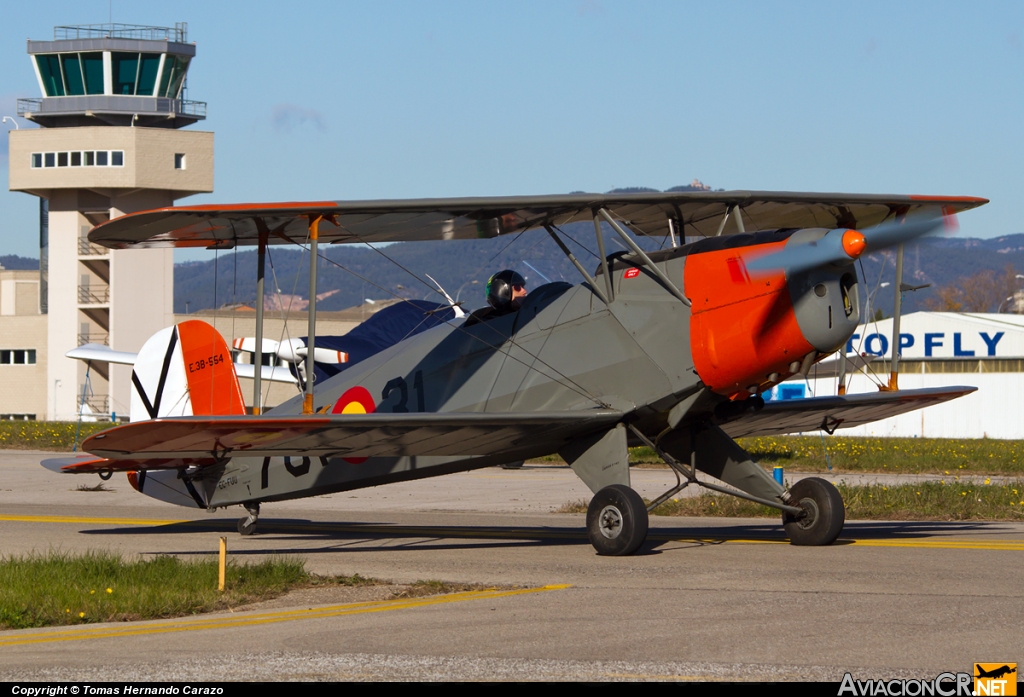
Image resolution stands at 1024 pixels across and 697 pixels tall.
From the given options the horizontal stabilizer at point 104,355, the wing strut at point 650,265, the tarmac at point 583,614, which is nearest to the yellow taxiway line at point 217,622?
the tarmac at point 583,614

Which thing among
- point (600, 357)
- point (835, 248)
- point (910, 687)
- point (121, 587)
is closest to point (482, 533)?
point (600, 357)

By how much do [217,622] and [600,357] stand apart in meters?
5.02

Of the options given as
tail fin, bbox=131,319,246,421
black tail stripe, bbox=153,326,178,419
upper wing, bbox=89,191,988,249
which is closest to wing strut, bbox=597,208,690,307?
upper wing, bbox=89,191,988,249

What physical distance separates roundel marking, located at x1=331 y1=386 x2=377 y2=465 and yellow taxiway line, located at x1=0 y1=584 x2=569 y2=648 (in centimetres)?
507

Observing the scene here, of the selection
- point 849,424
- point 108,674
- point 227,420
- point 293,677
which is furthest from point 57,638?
point 849,424

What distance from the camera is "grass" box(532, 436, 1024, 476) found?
27.8m

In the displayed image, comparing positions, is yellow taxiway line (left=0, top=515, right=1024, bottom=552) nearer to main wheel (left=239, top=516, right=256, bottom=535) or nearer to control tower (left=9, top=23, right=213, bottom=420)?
main wheel (left=239, top=516, right=256, bottom=535)

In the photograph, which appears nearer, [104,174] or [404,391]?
[404,391]

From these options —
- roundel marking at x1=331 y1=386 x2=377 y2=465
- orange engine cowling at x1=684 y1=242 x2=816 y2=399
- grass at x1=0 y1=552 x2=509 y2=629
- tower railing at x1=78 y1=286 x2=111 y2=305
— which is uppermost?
tower railing at x1=78 y1=286 x2=111 y2=305

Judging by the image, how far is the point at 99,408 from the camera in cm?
6838

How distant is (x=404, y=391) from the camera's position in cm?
1350

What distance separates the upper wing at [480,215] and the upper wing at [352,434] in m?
2.05

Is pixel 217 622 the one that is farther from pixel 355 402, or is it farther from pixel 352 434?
pixel 355 402

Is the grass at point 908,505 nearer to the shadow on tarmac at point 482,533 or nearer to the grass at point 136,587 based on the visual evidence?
the shadow on tarmac at point 482,533
